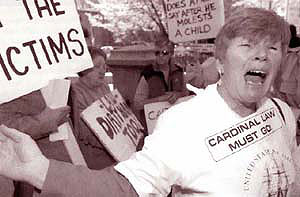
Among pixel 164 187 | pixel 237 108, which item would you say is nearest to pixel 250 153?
pixel 237 108

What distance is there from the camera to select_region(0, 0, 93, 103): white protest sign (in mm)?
1419

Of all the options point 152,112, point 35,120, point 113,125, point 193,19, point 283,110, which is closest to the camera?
point 283,110

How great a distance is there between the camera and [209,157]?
145cm

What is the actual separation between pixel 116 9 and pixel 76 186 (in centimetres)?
932

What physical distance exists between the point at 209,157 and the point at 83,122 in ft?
4.28

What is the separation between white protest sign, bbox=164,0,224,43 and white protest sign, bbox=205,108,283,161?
196 centimetres

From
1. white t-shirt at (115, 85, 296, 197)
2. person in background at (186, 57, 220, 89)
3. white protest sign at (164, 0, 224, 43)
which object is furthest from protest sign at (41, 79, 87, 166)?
white protest sign at (164, 0, 224, 43)

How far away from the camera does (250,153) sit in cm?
151

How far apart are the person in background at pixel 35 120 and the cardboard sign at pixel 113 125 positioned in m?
0.22

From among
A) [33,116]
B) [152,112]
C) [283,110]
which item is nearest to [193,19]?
[152,112]

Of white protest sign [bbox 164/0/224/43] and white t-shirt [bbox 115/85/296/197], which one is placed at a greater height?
white t-shirt [bbox 115/85/296/197]

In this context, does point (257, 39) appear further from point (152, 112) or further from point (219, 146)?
point (152, 112)

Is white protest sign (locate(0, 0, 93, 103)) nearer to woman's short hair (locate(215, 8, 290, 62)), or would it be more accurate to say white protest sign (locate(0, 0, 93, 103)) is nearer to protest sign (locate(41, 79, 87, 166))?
protest sign (locate(41, 79, 87, 166))

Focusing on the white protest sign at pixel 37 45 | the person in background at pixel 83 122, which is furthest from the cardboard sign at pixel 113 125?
the white protest sign at pixel 37 45
